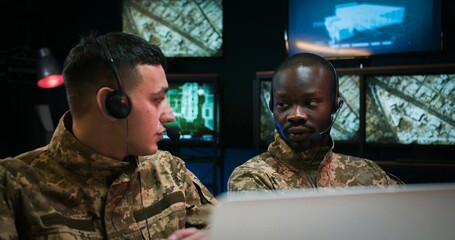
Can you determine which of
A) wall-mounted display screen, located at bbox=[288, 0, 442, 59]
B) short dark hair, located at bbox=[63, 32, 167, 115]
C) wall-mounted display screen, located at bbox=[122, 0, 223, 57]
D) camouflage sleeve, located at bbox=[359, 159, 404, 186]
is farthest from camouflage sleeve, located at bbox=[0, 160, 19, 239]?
wall-mounted display screen, located at bbox=[122, 0, 223, 57]

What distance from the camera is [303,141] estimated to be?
5.15 feet

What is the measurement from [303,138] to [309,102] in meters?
0.12

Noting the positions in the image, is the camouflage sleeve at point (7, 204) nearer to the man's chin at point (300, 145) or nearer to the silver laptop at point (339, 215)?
the silver laptop at point (339, 215)

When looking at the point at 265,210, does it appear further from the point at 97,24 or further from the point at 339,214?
the point at 97,24

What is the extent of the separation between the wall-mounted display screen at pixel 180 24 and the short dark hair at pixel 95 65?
2.75m

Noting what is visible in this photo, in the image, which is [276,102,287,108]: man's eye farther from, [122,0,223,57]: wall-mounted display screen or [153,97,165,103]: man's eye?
[122,0,223,57]: wall-mounted display screen

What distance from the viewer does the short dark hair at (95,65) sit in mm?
1181

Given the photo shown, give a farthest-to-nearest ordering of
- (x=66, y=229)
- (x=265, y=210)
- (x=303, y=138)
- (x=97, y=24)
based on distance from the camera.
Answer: (x=97, y=24), (x=303, y=138), (x=66, y=229), (x=265, y=210)

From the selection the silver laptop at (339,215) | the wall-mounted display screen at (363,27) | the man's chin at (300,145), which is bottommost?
the man's chin at (300,145)

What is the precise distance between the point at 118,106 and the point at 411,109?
2.45 m

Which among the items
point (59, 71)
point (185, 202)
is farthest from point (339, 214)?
point (59, 71)

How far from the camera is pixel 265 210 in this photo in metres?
0.42

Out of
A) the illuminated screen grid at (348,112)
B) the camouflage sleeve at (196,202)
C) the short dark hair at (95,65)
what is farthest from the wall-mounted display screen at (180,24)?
the short dark hair at (95,65)

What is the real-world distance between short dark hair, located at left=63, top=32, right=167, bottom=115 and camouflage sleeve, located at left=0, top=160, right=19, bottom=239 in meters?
0.23
